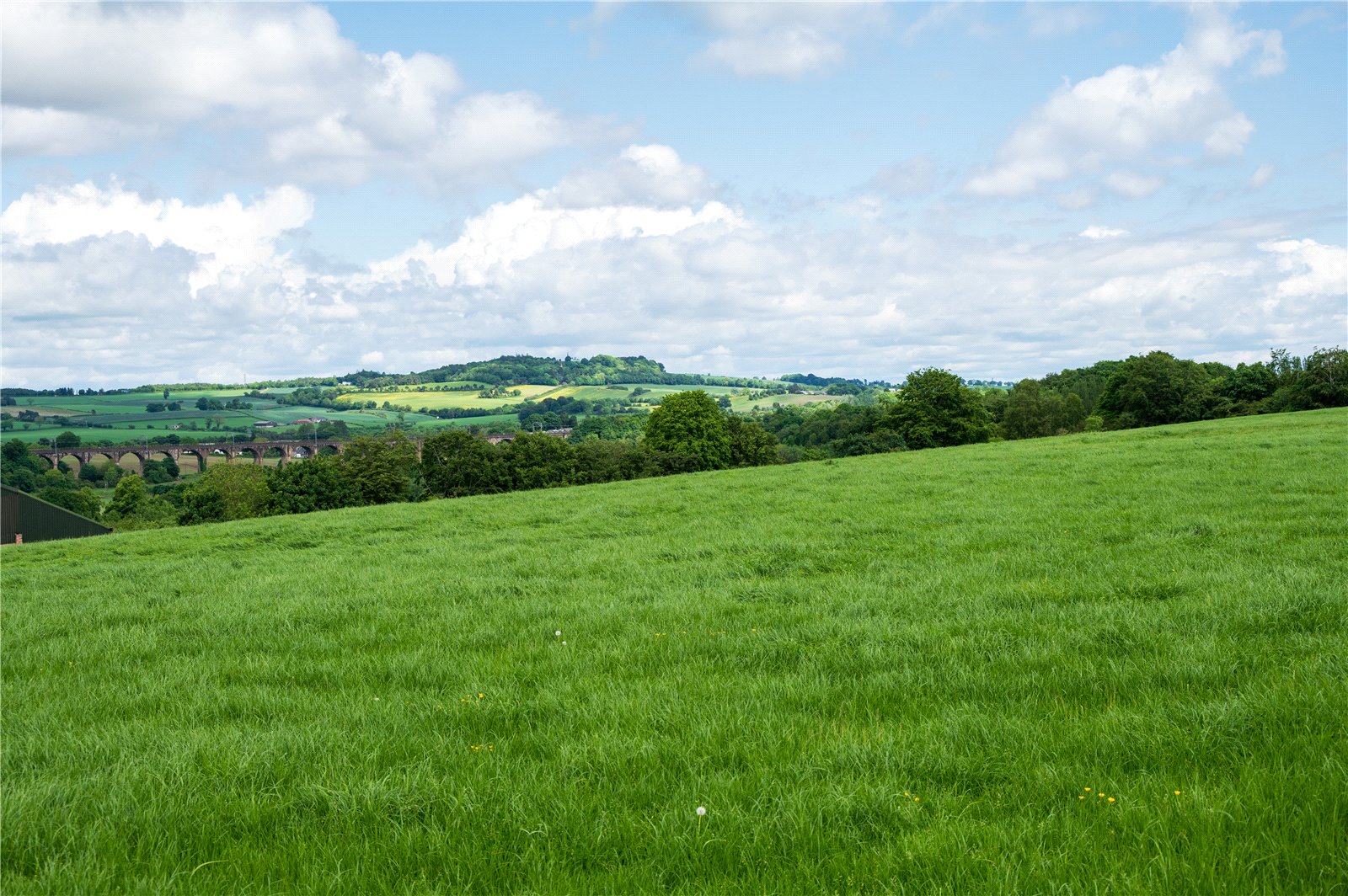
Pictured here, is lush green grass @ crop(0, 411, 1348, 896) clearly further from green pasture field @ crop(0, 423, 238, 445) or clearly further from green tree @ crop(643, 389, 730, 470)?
green pasture field @ crop(0, 423, 238, 445)

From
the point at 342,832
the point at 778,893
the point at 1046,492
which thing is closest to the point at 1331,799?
the point at 778,893

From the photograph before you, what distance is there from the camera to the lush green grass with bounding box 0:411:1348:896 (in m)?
3.88

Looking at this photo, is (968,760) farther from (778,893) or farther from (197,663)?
(197,663)

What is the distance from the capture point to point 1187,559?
10.4m

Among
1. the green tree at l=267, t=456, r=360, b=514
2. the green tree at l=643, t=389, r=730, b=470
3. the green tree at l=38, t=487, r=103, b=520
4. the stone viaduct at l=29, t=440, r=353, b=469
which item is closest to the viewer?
the green tree at l=267, t=456, r=360, b=514

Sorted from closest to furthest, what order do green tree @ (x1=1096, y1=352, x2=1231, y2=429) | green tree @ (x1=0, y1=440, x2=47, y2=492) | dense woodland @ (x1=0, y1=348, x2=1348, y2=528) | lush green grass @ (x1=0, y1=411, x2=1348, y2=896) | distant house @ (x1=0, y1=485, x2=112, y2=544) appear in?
1. lush green grass @ (x1=0, y1=411, x2=1348, y2=896)
2. distant house @ (x1=0, y1=485, x2=112, y2=544)
3. dense woodland @ (x1=0, y1=348, x2=1348, y2=528)
4. green tree @ (x1=1096, y1=352, x2=1231, y2=429)
5. green tree @ (x1=0, y1=440, x2=47, y2=492)

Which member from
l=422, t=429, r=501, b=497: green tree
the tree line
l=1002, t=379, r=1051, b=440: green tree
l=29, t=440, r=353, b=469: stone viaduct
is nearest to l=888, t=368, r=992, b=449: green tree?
the tree line

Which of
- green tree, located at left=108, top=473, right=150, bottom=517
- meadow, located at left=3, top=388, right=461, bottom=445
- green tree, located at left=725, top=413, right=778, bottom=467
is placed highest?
meadow, located at left=3, top=388, right=461, bottom=445

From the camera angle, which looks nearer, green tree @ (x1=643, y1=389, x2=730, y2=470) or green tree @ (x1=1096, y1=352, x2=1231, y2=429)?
green tree @ (x1=1096, y1=352, x2=1231, y2=429)

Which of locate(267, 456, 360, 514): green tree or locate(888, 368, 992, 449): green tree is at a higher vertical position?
locate(888, 368, 992, 449): green tree

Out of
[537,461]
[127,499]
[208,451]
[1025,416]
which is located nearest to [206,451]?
[208,451]

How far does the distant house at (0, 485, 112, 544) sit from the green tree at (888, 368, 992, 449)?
2458 inches

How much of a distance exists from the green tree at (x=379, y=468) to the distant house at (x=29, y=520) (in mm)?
27963

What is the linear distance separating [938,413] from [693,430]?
77.5 ft
